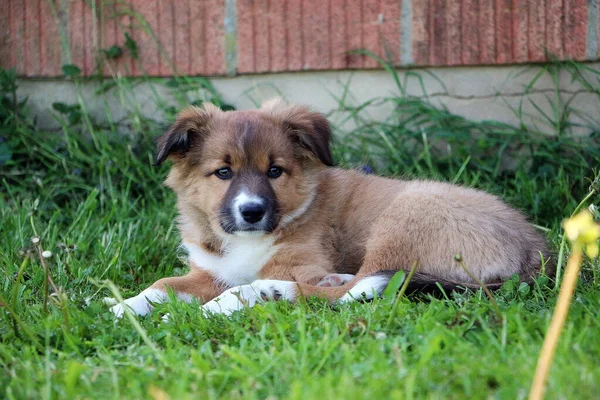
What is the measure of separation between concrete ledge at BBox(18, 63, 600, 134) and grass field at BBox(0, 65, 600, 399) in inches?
4.6

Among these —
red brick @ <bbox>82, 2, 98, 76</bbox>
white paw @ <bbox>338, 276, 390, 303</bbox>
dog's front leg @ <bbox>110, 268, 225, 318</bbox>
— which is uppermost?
red brick @ <bbox>82, 2, 98, 76</bbox>

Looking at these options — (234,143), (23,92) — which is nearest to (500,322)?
(234,143)

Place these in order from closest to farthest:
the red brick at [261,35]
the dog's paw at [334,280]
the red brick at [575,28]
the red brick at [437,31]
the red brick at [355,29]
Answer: the dog's paw at [334,280]
the red brick at [575,28]
the red brick at [437,31]
the red brick at [355,29]
the red brick at [261,35]

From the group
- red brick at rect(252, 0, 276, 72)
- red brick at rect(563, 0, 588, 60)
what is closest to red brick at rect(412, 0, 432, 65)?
red brick at rect(563, 0, 588, 60)

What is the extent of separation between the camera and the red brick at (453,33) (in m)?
5.24

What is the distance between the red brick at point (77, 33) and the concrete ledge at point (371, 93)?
187 mm

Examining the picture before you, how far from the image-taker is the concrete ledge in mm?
5223

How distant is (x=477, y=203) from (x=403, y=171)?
1569 mm

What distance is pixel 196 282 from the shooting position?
3871mm

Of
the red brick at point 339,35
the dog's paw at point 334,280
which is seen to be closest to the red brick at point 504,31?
the red brick at point 339,35

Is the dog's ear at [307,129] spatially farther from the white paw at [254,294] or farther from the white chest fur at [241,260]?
the white paw at [254,294]

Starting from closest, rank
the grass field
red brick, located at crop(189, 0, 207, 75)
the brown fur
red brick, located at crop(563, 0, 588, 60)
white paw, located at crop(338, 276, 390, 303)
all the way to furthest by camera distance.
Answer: the grass field → white paw, located at crop(338, 276, 390, 303) → the brown fur → red brick, located at crop(563, 0, 588, 60) → red brick, located at crop(189, 0, 207, 75)

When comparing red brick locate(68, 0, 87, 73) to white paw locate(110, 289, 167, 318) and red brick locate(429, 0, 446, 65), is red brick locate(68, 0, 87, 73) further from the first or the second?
white paw locate(110, 289, 167, 318)

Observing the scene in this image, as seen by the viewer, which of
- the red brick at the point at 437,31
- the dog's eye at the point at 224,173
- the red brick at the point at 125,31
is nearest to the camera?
the dog's eye at the point at 224,173
